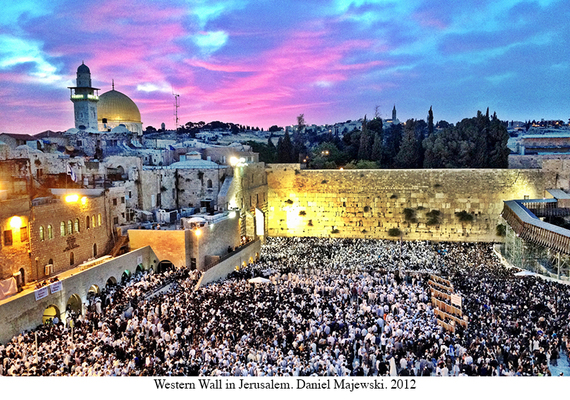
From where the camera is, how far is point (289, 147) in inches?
1363

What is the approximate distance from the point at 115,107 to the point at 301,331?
23.8 m

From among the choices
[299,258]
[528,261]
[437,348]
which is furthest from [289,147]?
[437,348]

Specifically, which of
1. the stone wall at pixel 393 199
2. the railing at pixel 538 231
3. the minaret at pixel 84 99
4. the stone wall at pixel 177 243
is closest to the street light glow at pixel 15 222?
the stone wall at pixel 177 243

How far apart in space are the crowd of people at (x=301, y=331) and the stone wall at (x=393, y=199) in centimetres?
826

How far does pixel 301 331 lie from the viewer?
34.1 ft

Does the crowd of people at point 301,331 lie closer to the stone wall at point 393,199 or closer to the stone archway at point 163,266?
the stone archway at point 163,266

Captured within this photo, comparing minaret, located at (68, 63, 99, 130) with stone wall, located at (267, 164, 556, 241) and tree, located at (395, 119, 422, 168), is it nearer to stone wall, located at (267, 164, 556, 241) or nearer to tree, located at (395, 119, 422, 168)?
stone wall, located at (267, 164, 556, 241)

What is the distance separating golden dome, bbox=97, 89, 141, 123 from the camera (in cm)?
2925

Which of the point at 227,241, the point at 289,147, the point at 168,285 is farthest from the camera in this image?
the point at 289,147

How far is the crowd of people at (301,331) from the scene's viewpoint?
28.6 feet

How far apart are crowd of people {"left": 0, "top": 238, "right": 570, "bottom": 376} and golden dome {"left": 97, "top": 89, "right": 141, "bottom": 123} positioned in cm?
1737

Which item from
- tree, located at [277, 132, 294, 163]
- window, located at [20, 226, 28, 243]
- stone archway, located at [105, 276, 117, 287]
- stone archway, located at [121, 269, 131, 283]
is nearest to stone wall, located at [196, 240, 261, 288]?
stone archway, located at [121, 269, 131, 283]
